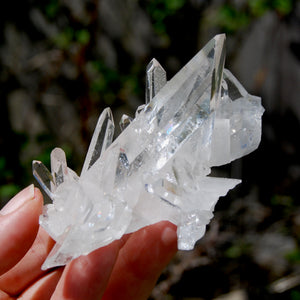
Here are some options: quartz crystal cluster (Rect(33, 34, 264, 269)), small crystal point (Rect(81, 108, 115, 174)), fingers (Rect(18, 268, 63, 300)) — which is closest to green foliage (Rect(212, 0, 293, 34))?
quartz crystal cluster (Rect(33, 34, 264, 269))

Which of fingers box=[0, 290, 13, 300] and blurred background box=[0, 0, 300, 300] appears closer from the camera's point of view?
fingers box=[0, 290, 13, 300]

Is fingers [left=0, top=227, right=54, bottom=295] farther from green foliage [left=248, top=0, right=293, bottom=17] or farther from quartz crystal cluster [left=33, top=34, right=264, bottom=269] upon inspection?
green foliage [left=248, top=0, right=293, bottom=17]

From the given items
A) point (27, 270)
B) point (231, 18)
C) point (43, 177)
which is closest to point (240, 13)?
point (231, 18)

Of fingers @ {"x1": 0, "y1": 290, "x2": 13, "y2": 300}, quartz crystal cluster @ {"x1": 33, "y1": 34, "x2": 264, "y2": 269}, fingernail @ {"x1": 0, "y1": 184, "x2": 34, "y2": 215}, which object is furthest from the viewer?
fingers @ {"x1": 0, "y1": 290, "x2": 13, "y2": 300}

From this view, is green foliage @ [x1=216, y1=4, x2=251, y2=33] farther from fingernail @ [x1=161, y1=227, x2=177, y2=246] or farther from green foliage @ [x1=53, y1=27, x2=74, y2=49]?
fingernail @ [x1=161, y1=227, x2=177, y2=246]

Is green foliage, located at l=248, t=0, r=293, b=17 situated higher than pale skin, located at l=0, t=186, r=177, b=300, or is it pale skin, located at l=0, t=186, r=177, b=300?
green foliage, located at l=248, t=0, r=293, b=17

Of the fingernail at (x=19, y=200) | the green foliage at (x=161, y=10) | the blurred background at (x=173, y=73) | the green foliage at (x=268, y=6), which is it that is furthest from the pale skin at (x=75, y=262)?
the green foliage at (x=268, y=6)

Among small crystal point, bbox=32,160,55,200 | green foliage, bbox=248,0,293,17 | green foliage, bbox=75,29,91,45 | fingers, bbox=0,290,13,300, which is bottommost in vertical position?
fingers, bbox=0,290,13,300

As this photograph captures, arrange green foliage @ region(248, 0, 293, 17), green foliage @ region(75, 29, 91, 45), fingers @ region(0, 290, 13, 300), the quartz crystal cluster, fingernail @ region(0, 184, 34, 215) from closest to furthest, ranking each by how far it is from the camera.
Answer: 1. the quartz crystal cluster
2. fingernail @ region(0, 184, 34, 215)
3. fingers @ region(0, 290, 13, 300)
4. green foliage @ region(248, 0, 293, 17)
5. green foliage @ region(75, 29, 91, 45)
